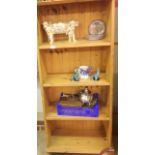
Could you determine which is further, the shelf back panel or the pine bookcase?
the shelf back panel

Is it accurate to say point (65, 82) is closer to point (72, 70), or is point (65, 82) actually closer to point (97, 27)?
point (72, 70)

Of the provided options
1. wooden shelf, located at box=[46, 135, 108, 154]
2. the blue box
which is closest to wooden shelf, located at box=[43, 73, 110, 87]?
the blue box

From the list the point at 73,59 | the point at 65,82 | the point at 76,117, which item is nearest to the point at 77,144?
the point at 76,117

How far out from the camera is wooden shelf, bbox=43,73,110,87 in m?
1.44

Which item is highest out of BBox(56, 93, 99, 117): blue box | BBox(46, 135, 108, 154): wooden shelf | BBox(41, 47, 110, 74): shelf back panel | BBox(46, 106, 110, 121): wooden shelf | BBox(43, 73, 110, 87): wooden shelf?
BBox(41, 47, 110, 74): shelf back panel

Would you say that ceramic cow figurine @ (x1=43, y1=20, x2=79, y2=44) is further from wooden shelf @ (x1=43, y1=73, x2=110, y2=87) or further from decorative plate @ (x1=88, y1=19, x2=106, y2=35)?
wooden shelf @ (x1=43, y1=73, x2=110, y2=87)

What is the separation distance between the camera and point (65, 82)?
1.50 meters

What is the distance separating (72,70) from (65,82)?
0.81 feet

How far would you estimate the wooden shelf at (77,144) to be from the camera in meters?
1.61

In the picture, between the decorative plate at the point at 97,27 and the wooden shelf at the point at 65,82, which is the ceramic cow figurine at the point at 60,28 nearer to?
A: the decorative plate at the point at 97,27
